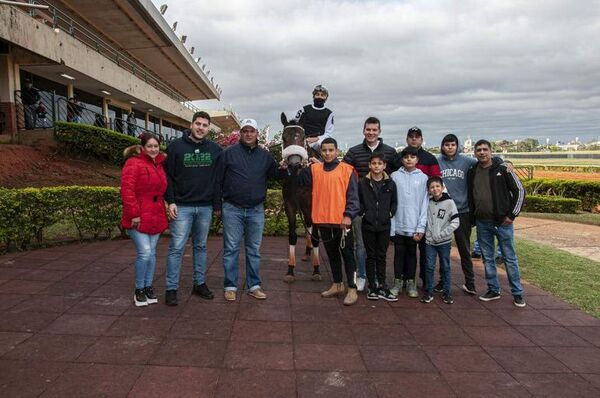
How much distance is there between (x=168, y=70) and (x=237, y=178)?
100 feet

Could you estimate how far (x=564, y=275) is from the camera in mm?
6219

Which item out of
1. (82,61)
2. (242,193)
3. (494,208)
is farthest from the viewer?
(82,61)

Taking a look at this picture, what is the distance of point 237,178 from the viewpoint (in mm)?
4641

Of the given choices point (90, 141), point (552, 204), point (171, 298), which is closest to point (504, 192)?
point (171, 298)

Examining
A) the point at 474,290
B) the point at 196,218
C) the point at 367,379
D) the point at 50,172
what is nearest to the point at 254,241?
the point at 196,218

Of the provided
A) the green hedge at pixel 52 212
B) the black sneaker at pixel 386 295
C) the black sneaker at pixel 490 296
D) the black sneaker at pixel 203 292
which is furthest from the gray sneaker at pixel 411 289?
the green hedge at pixel 52 212

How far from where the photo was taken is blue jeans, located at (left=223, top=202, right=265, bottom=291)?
470cm

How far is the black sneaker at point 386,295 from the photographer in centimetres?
488

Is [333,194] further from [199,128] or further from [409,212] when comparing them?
[199,128]

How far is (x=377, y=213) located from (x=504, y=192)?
1439 millimetres

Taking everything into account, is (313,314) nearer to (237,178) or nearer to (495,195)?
(237,178)

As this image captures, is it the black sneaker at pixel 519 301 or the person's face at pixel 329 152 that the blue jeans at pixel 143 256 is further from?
the black sneaker at pixel 519 301

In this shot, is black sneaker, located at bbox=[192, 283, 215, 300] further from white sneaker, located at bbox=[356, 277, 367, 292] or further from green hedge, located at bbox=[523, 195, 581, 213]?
green hedge, located at bbox=[523, 195, 581, 213]

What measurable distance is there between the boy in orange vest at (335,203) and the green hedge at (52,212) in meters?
4.12
